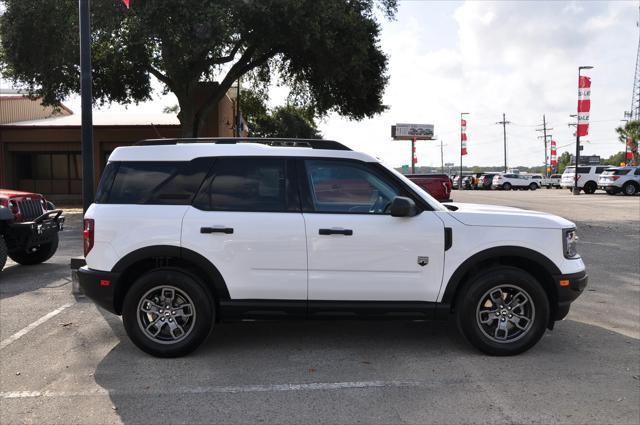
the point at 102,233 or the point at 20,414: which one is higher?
the point at 102,233

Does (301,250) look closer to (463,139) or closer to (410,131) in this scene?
(410,131)

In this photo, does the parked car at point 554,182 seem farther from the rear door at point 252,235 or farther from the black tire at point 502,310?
the rear door at point 252,235

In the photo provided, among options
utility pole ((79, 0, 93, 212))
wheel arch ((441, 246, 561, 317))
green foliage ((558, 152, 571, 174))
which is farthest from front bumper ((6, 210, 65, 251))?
green foliage ((558, 152, 571, 174))

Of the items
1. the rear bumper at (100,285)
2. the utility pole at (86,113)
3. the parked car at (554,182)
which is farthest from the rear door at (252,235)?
the parked car at (554,182)

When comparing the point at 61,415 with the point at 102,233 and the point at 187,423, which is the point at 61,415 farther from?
the point at 102,233

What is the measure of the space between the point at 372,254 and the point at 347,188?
0.64 meters

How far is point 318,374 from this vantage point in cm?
439

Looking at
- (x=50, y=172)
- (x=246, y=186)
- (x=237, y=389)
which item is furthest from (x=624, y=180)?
(x=237, y=389)

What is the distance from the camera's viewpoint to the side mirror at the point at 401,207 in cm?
454

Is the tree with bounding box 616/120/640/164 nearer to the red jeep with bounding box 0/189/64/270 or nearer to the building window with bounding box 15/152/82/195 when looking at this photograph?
the building window with bounding box 15/152/82/195

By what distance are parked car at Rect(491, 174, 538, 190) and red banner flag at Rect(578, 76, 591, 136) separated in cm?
2108

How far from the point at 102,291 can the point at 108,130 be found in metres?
24.1

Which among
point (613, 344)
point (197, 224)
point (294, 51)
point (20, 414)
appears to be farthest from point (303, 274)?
point (294, 51)

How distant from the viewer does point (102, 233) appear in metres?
4.75
